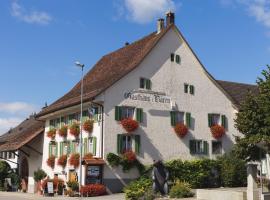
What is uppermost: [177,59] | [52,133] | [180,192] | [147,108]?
[177,59]

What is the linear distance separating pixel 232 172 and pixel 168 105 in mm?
7066

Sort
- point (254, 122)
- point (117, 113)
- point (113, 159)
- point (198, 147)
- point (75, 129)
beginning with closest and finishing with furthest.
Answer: point (254, 122), point (113, 159), point (117, 113), point (75, 129), point (198, 147)

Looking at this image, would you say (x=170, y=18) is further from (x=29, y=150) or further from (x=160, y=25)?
(x=29, y=150)

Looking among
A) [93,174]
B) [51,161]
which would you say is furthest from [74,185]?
[51,161]

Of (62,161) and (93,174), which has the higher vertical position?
(62,161)

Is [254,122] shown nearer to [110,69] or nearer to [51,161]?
[110,69]

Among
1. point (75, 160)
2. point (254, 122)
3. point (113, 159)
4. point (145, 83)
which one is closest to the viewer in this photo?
point (254, 122)

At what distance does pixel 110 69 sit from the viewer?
127ft

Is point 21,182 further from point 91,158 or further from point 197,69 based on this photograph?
point 197,69

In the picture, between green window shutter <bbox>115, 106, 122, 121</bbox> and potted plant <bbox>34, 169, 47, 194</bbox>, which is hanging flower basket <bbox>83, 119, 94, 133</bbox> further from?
potted plant <bbox>34, 169, 47, 194</bbox>

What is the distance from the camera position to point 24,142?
41.2 metres

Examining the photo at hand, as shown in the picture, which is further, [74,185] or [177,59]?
[177,59]

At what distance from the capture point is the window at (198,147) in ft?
122

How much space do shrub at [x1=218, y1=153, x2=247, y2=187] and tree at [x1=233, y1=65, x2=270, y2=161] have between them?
12779mm
